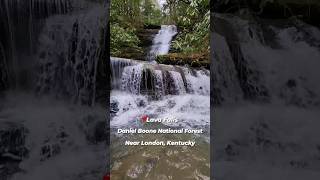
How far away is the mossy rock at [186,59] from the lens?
3.12 m

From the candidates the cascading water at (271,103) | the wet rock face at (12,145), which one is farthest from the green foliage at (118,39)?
the wet rock face at (12,145)

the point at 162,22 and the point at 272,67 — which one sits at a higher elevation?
the point at 162,22

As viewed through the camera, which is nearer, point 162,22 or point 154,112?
point 154,112

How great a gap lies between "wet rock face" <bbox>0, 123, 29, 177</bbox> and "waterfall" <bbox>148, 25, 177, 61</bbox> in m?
0.89

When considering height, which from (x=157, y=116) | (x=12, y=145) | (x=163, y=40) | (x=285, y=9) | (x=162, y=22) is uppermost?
(x=285, y=9)

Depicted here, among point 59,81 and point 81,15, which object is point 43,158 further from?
point 81,15

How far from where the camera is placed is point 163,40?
3.21 meters

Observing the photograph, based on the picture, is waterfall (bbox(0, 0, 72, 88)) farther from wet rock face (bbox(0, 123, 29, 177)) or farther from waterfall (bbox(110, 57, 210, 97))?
waterfall (bbox(110, 57, 210, 97))

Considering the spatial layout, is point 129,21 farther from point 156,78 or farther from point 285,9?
point 285,9

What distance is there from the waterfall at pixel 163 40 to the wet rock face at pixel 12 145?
895 millimetres

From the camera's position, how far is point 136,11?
3.19 m

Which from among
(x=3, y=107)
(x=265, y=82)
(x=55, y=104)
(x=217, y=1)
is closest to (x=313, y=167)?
(x=265, y=82)

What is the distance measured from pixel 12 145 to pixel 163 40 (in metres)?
1.07

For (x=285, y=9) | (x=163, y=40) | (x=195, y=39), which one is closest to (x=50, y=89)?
(x=163, y=40)
